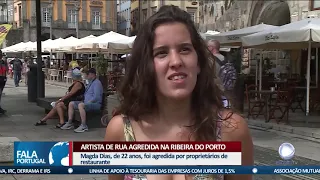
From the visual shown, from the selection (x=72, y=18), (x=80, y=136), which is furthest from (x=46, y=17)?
(x=80, y=136)

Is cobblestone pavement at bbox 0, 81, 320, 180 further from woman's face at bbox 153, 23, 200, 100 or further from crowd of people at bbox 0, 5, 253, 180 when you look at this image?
woman's face at bbox 153, 23, 200, 100

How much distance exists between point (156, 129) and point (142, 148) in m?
0.14

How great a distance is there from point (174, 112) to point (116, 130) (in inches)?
9.9

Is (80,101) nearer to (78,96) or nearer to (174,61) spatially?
(78,96)

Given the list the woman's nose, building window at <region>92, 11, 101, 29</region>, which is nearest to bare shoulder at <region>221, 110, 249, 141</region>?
the woman's nose

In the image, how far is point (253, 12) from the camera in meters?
19.6

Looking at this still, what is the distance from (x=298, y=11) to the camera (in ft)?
53.2

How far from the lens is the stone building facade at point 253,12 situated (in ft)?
52.5

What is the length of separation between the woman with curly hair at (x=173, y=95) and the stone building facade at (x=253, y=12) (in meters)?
14.6

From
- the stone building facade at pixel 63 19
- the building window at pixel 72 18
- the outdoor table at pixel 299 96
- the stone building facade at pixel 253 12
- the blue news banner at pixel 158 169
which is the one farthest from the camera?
the building window at pixel 72 18

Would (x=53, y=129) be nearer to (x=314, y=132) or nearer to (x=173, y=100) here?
(x=314, y=132)

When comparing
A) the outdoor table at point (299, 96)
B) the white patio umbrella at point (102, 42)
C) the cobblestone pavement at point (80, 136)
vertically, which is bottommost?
the cobblestone pavement at point (80, 136)

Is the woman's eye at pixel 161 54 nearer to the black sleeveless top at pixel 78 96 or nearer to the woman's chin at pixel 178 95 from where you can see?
the woman's chin at pixel 178 95

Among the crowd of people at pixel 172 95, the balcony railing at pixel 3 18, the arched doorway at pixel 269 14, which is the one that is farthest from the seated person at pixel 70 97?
the balcony railing at pixel 3 18
